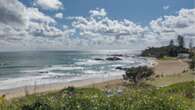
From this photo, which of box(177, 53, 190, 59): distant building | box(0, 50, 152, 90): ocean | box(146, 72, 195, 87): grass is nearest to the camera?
box(146, 72, 195, 87): grass

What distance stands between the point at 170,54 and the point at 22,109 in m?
78.7

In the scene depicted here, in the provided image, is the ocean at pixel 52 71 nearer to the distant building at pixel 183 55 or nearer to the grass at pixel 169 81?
the grass at pixel 169 81

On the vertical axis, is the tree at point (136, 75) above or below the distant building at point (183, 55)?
above

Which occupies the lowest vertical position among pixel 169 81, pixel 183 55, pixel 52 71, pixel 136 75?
pixel 52 71

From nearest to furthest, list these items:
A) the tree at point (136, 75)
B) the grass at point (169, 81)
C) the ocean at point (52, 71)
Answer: the grass at point (169, 81) < the tree at point (136, 75) < the ocean at point (52, 71)

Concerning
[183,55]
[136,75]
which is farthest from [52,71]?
[183,55]

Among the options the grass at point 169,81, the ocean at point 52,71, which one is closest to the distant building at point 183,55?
the ocean at point 52,71

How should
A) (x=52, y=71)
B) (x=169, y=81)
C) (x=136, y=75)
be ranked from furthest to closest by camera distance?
(x=52, y=71), (x=136, y=75), (x=169, y=81)

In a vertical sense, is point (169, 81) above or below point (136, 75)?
below

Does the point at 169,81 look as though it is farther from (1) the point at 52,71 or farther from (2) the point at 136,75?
(1) the point at 52,71

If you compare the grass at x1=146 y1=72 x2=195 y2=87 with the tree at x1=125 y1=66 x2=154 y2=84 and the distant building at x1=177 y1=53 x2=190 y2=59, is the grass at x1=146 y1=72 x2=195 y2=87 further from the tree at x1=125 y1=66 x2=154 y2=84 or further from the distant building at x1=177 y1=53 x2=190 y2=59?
the distant building at x1=177 y1=53 x2=190 y2=59

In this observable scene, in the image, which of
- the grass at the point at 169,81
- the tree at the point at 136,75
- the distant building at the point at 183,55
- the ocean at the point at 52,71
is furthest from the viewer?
the distant building at the point at 183,55

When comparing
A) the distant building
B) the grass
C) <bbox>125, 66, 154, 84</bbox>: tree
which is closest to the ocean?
<bbox>125, 66, 154, 84</bbox>: tree

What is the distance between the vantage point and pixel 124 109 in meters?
4.50
